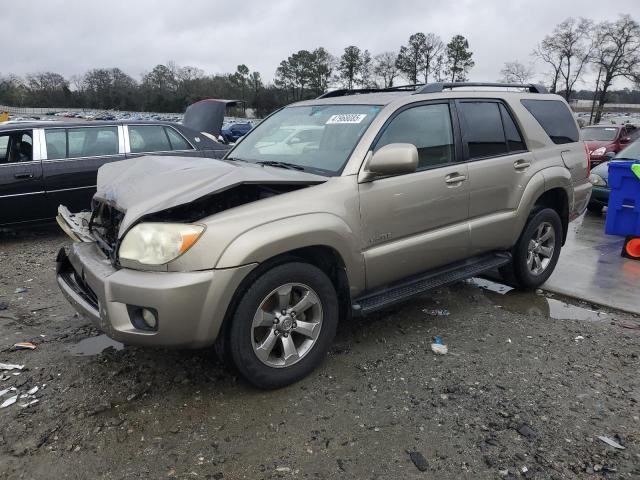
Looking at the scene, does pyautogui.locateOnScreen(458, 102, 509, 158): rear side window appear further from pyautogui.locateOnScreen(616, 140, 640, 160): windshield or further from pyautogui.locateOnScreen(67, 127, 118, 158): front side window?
pyautogui.locateOnScreen(67, 127, 118, 158): front side window

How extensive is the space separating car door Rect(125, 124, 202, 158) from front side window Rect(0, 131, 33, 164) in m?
1.22

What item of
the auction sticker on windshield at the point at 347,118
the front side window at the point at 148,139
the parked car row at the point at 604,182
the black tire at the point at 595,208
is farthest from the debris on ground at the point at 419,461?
the black tire at the point at 595,208

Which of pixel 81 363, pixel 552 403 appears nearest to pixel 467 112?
pixel 552 403

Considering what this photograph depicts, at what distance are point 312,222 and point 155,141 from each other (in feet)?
17.0

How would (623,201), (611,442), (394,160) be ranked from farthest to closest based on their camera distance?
(623,201) → (394,160) → (611,442)

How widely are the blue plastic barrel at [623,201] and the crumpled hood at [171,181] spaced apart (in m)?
4.40

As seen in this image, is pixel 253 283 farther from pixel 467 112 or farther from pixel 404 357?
pixel 467 112

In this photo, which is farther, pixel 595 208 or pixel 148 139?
pixel 595 208

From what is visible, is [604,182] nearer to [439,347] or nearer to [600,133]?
[439,347]

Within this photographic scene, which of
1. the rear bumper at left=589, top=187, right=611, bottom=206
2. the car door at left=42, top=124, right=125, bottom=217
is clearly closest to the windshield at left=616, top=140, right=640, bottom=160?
the rear bumper at left=589, top=187, right=611, bottom=206

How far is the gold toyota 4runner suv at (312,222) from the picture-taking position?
2.64m

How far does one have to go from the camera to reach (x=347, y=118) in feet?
11.9

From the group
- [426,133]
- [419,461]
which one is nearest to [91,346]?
[419,461]

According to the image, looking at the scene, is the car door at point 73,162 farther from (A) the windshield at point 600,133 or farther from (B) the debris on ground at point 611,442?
(A) the windshield at point 600,133
